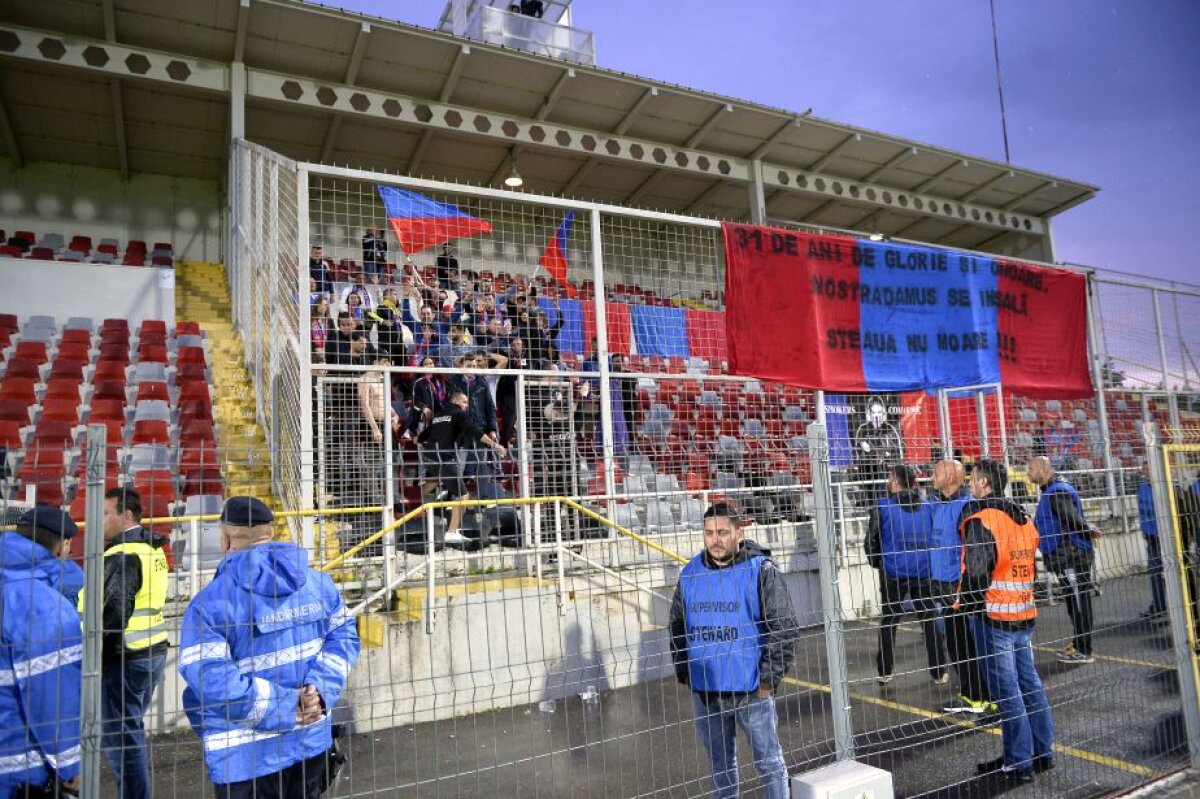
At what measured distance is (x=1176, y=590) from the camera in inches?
179

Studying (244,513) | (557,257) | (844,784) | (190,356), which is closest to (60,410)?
(190,356)

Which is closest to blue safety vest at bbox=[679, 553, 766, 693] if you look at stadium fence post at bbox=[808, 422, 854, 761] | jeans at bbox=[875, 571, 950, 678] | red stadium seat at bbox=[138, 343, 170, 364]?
stadium fence post at bbox=[808, 422, 854, 761]

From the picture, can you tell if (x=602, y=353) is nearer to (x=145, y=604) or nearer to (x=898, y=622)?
(x=898, y=622)

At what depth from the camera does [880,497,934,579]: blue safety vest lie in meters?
6.30

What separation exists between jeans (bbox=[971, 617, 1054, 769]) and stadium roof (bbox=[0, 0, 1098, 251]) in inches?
480

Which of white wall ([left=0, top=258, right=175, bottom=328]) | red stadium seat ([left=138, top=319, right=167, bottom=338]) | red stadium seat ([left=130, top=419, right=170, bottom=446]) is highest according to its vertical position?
white wall ([left=0, top=258, right=175, bottom=328])

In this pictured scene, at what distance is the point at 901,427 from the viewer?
33.3 feet

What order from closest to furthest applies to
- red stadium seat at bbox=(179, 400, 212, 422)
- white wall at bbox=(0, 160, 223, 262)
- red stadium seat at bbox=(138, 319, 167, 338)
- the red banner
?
the red banner
red stadium seat at bbox=(179, 400, 212, 422)
red stadium seat at bbox=(138, 319, 167, 338)
white wall at bbox=(0, 160, 223, 262)

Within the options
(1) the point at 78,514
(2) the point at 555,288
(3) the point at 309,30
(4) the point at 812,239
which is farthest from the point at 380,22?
(1) the point at 78,514

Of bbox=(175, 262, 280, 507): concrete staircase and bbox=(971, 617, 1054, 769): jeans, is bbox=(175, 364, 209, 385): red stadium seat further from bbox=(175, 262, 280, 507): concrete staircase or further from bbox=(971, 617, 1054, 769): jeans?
bbox=(971, 617, 1054, 769): jeans

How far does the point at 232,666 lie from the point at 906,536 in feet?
16.7

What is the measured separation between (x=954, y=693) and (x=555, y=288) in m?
4.94

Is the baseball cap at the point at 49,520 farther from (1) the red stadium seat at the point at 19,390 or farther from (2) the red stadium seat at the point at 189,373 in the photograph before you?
(1) the red stadium seat at the point at 19,390

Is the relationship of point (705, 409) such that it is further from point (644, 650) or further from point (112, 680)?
point (112, 680)
